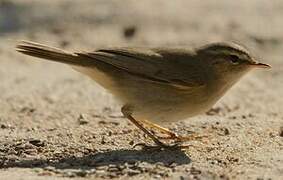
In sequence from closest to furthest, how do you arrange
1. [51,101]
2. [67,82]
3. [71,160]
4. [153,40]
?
[71,160] < [51,101] < [67,82] < [153,40]

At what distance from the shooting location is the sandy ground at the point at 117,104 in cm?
812

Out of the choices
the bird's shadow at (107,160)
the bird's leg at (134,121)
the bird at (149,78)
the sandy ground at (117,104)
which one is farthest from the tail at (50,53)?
the bird's shadow at (107,160)

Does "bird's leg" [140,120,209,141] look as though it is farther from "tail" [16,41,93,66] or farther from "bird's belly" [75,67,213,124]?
"tail" [16,41,93,66]

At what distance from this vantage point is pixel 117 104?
1067 centimetres

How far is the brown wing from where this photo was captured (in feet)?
28.6

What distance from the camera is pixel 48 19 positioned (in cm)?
1444

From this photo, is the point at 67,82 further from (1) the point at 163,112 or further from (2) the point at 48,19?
(1) the point at 163,112

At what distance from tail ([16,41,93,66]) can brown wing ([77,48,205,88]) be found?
81mm

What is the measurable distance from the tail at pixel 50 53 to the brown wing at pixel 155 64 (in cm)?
8

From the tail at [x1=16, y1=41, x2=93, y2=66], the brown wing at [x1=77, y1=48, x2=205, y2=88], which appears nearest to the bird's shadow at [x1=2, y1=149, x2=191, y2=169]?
the brown wing at [x1=77, y1=48, x2=205, y2=88]

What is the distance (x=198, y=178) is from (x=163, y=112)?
120 cm

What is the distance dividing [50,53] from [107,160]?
4.39 feet

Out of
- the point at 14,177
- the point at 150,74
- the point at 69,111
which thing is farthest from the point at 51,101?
the point at 14,177

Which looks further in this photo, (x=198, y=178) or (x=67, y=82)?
(x=67, y=82)
